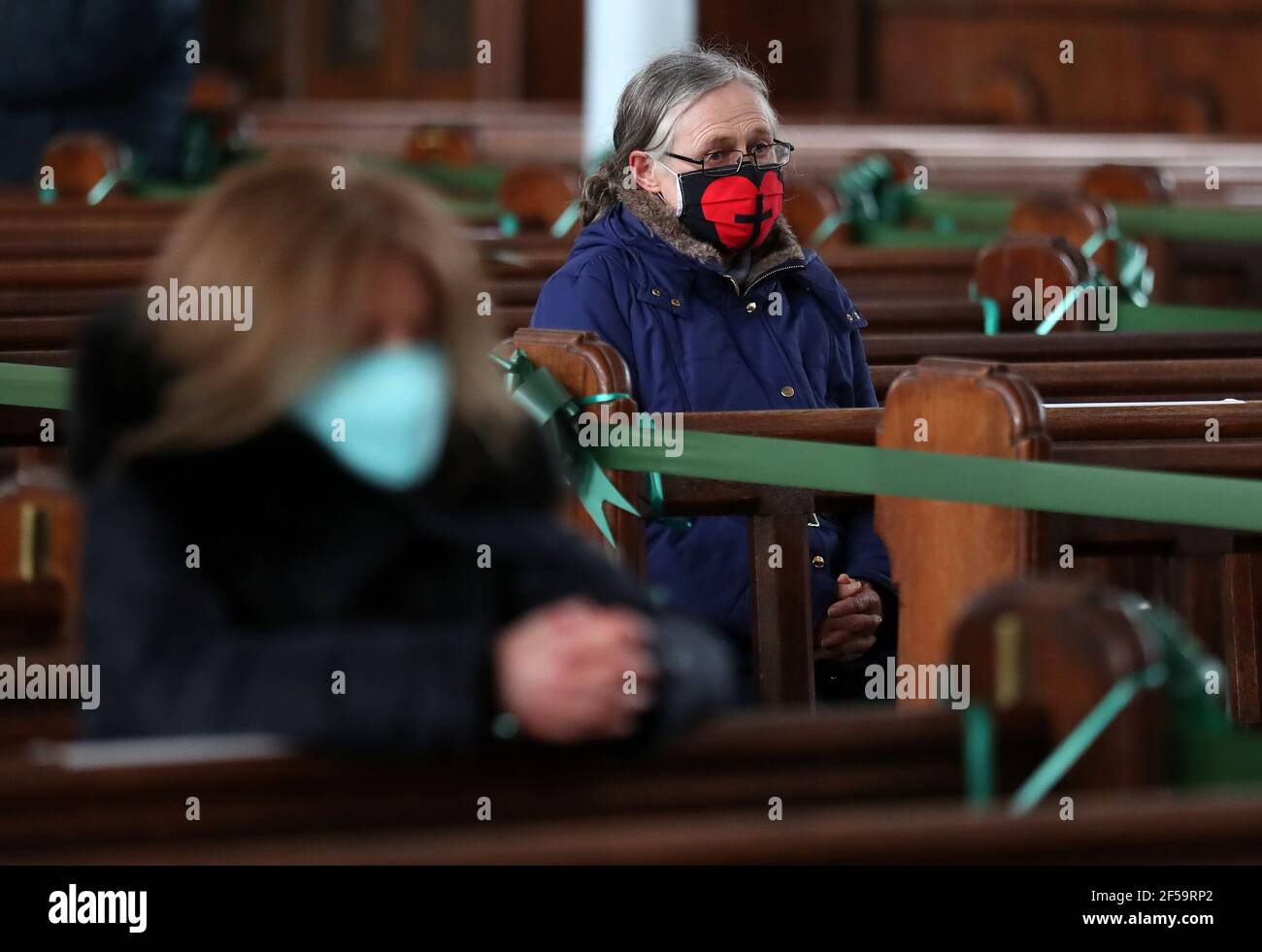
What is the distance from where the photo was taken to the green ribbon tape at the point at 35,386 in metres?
2.65

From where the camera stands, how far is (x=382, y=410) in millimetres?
1422

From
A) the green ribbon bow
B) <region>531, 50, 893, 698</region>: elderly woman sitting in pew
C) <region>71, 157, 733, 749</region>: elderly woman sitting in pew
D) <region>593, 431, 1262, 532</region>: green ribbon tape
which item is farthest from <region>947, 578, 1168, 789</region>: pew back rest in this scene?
<region>531, 50, 893, 698</region>: elderly woman sitting in pew

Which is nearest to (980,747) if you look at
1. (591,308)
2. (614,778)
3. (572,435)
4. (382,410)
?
(614,778)

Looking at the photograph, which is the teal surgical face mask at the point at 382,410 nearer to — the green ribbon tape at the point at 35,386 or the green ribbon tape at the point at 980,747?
the green ribbon tape at the point at 980,747

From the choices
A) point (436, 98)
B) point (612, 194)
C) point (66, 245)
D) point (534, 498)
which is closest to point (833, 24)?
point (436, 98)

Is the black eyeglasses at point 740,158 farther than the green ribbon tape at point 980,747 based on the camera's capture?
Yes

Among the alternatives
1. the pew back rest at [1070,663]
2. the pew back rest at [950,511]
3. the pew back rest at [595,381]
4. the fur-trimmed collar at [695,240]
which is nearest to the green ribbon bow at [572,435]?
the pew back rest at [595,381]

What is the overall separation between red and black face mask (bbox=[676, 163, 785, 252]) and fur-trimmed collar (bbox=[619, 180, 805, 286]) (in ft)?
0.07

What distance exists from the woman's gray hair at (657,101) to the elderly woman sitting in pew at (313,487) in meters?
1.44

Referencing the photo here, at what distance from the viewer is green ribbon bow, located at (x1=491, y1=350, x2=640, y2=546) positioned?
243cm

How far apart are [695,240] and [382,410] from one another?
1.49 m

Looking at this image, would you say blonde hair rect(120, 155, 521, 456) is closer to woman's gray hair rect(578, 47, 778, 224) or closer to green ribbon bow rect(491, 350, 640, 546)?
green ribbon bow rect(491, 350, 640, 546)

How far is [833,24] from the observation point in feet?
38.2

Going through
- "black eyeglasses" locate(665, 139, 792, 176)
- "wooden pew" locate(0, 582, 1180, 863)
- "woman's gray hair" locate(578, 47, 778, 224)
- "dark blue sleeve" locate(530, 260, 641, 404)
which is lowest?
"wooden pew" locate(0, 582, 1180, 863)
